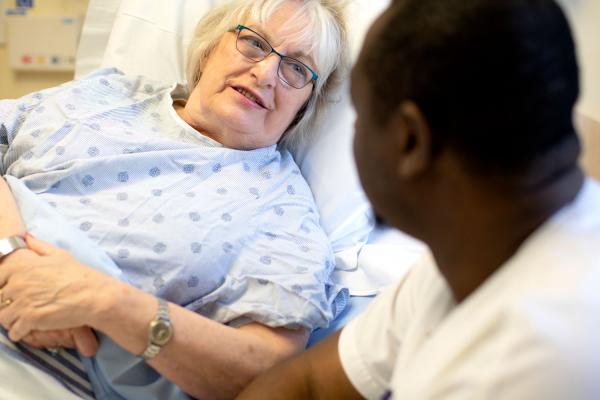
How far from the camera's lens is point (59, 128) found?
4.35ft

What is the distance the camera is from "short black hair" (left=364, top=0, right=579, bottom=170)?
544 millimetres

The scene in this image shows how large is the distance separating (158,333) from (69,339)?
6.4 inches

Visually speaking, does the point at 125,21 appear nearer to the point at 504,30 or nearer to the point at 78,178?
the point at 78,178

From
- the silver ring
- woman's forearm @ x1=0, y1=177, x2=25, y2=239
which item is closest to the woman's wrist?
the silver ring

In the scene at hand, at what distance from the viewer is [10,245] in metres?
1.07

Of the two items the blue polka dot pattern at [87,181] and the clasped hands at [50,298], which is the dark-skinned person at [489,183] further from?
the blue polka dot pattern at [87,181]

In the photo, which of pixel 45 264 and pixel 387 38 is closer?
pixel 387 38

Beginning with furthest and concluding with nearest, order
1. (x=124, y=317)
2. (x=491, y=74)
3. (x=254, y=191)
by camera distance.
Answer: (x=254, y=191) < (x=124, y=317) < (x=491, y=74)

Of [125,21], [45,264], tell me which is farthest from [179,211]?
[125,21]

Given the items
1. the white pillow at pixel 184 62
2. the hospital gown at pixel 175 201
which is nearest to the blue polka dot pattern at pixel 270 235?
the hospital gown at pixel 175 201

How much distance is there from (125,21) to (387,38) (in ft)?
4.63

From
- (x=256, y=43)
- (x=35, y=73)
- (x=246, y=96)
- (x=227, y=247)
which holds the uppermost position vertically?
(x=256, y=43)

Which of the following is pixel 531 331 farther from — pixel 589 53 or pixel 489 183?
pixel 589 53

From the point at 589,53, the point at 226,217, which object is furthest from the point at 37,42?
the point at 589,53
